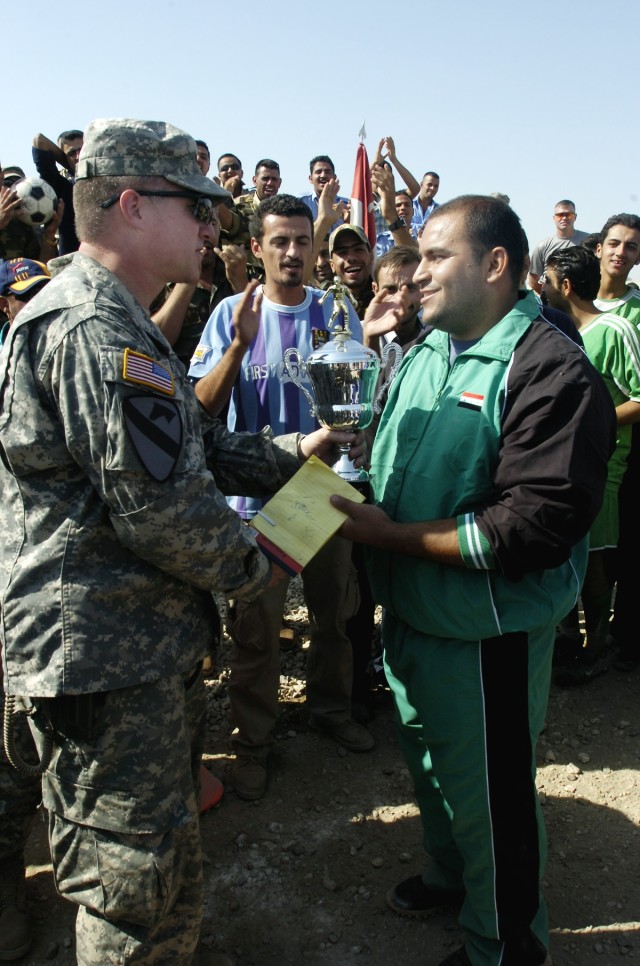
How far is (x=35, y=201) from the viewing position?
5781mm

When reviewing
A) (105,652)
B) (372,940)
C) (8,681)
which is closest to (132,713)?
(105,652)

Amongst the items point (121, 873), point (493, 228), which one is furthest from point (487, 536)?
point (121, 873)

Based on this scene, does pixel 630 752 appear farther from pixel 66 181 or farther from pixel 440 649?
pixel 66 181

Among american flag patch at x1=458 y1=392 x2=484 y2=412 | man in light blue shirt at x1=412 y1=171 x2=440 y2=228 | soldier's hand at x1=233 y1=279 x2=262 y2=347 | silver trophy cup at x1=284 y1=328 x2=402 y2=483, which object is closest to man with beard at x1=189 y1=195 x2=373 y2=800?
soldier's hand at x1=233 y1=279 x2=262 y2=347

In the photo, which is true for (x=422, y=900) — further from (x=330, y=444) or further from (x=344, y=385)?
(x=344, y=385)

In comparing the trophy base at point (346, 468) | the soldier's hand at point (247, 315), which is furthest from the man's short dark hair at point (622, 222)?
the trophy base at point (346, 468)

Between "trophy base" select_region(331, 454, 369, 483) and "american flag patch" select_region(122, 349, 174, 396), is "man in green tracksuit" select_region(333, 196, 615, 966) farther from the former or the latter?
"american flag patch" select_region(122, 349, 174, 396)

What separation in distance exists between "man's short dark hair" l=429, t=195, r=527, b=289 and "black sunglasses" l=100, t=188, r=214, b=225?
80cm

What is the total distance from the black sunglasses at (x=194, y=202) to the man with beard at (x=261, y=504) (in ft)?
4.29

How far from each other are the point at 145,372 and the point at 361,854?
8.02ft

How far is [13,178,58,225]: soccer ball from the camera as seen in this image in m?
5.74

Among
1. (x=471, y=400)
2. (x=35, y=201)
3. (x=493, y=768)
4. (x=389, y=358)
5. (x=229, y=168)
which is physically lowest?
(x=493, y=768)

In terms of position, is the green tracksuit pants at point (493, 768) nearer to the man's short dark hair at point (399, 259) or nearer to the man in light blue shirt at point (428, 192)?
the man's short dark hair at point (399, 259)

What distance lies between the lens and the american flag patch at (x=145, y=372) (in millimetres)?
1771
